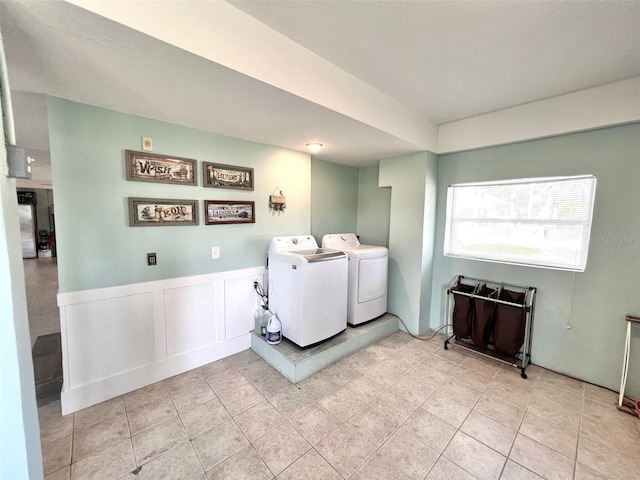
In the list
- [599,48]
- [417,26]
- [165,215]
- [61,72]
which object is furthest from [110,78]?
[599,48]

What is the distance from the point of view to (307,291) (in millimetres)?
2389

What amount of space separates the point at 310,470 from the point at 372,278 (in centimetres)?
195

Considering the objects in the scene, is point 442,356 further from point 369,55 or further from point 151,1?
point 151,1

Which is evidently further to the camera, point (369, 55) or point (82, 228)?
point (82, 228)

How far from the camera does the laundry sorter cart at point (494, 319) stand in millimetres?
2434

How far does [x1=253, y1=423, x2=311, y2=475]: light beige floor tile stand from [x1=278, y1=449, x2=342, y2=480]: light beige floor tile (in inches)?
1.3

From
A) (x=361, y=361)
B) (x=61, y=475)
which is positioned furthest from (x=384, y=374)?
(x=61, y=475)

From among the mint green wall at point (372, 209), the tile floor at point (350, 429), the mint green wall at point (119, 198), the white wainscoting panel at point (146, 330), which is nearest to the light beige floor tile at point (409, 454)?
the tile floor at point (350, 429)

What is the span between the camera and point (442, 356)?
271 centimetres

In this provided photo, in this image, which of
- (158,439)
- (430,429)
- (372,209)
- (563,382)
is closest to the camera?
(158,439)

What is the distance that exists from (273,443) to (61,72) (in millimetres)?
2601

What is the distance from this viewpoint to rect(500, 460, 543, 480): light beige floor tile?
1.45m

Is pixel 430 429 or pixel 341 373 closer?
pixel 430 429

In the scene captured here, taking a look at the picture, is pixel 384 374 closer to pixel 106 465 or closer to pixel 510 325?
pixel 510 325
